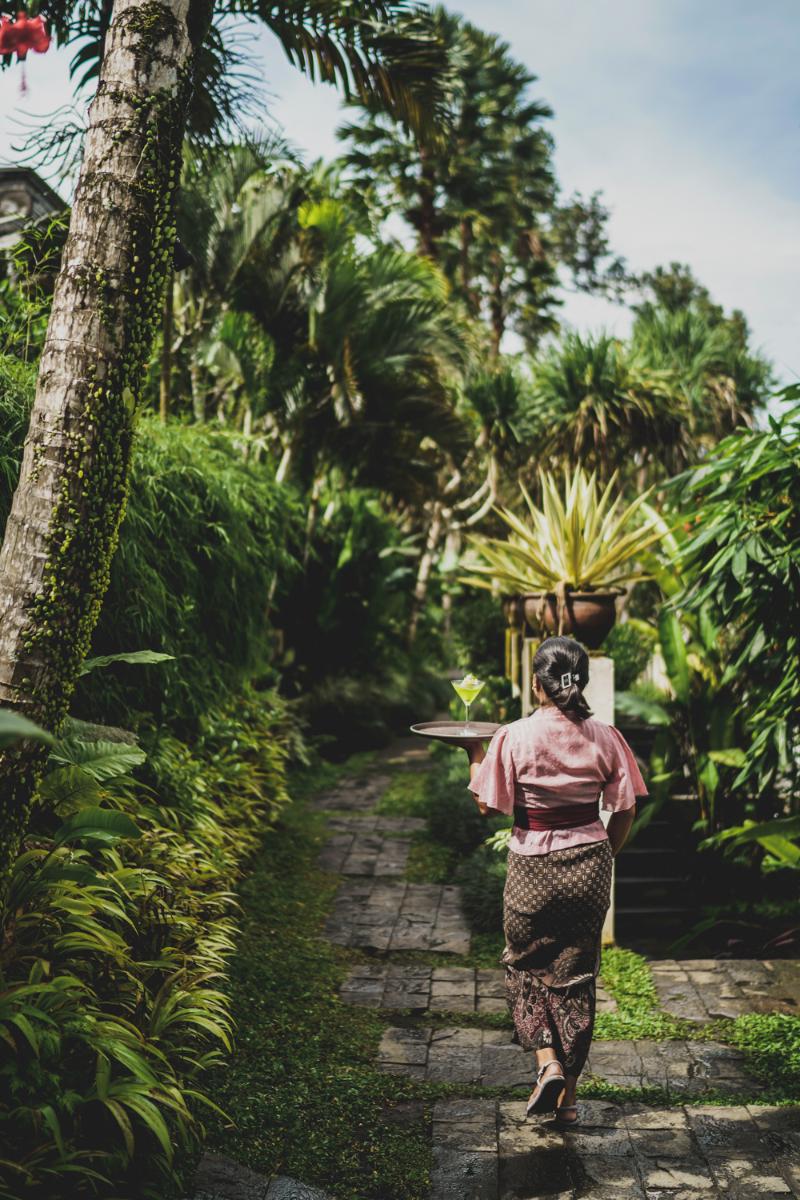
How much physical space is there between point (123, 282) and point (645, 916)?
606cm

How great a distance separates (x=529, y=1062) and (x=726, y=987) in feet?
4.77

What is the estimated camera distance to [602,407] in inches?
593

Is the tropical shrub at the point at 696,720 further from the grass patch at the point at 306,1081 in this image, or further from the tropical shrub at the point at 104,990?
the tropical shrub at the point at 104,990

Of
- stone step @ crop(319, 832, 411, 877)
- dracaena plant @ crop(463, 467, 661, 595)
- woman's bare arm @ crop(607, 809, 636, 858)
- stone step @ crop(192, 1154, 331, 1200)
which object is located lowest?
stone step @ crop(319, 832, 411, 877)

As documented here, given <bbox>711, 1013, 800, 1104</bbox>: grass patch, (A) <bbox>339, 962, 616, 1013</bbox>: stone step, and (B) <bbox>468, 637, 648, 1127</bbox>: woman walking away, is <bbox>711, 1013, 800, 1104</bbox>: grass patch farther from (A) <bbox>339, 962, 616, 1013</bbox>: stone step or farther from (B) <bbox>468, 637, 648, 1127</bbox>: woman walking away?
(B) <bbox>468, 637, 648, 1127</bbox>: woman walking away

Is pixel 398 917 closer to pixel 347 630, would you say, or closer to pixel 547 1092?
pixel 547 1092

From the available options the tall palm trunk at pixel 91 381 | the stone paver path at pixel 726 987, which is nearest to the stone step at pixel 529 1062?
the stone paver path at pixel 726 987

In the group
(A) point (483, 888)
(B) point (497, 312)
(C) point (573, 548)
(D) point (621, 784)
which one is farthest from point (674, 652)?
(B) point (497, 312)

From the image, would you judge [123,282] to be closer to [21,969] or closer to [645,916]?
[21,969]

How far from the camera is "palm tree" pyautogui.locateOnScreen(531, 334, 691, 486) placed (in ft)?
49.6

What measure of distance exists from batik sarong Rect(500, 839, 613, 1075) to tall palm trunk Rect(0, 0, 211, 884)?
5.60ft

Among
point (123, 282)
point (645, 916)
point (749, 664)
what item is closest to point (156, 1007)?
point (123, 282)

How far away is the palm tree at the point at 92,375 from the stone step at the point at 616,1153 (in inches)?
70.2

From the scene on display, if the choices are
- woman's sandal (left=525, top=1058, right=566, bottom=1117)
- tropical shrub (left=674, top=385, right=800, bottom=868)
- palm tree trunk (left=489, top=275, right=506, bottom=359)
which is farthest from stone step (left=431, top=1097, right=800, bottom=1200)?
palm tree trunk (left=489, top=275, right=506, bottom=359)
